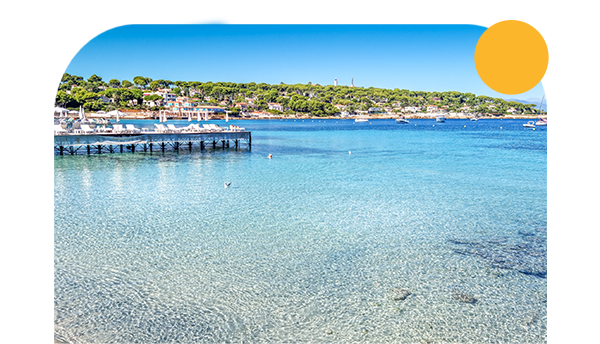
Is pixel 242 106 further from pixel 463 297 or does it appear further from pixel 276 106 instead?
pixel 463 297

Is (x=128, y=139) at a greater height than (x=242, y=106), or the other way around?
(x=242, y=106)

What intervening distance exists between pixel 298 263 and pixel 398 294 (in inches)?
101

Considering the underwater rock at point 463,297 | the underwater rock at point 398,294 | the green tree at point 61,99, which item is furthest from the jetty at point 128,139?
the green tree at point 61,99

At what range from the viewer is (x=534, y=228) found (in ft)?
40.7

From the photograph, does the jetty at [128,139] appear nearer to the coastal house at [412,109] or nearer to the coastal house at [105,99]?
the coastal house at [105,99]

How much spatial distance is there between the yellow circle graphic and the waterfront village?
12364 centimetres

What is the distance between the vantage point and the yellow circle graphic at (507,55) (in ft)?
24.6

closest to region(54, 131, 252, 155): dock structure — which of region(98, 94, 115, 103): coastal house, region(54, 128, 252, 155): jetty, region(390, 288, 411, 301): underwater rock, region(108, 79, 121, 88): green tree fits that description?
region(54, 128, 252, 155): jetty

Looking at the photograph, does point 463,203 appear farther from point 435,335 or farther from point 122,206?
point 122,206

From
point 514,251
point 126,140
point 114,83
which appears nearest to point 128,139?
point 126,140

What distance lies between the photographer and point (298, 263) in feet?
31.0

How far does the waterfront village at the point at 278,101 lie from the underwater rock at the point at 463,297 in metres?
124

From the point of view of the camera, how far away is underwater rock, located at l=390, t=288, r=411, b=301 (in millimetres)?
7730
